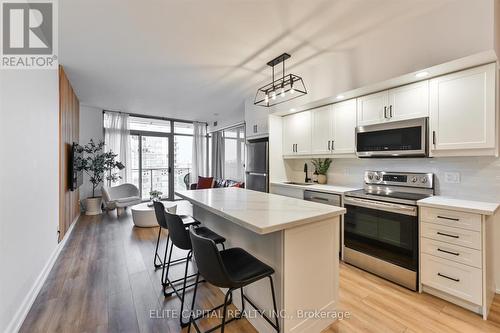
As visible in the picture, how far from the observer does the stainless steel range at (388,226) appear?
2.18 metres

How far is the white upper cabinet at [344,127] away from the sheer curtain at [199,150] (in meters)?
5.26

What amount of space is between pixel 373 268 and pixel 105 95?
576 centimetres

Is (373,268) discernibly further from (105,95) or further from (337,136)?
(105,95)

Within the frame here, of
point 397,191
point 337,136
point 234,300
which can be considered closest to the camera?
point 234,300

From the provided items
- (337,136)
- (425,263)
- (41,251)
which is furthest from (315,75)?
(41,251)

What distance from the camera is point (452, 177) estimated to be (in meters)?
2.31

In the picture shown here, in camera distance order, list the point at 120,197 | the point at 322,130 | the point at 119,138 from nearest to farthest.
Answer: the point at 322,130
the point at 120,197
the point at 119,138

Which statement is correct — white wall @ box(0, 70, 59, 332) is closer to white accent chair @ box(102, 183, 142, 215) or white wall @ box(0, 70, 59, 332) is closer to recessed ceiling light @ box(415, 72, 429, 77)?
white accent chair @ box(102, 183, 142, 215)

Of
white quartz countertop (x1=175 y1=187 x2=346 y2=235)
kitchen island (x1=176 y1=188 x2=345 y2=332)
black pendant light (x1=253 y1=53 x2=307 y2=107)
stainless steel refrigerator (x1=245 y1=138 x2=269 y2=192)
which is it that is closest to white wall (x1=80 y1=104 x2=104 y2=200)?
stainless steel refrigerator (x1=245 y1=138 x2=269 y2=192)

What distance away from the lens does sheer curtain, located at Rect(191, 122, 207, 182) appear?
7418 millimetres

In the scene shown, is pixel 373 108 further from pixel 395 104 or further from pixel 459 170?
pixel 459 170

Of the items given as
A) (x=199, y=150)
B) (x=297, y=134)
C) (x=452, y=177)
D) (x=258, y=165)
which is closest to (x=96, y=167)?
(x=199, y=150)

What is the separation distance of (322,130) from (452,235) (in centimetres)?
195

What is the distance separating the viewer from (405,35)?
2283 mm
